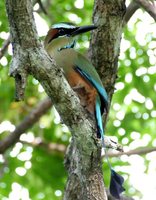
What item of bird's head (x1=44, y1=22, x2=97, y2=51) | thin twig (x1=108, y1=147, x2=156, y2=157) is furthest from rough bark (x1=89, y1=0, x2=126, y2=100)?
thin twig (x1=108, y1=147, x2=156, y2=157)

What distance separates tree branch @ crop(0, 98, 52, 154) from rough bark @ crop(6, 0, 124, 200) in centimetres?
159

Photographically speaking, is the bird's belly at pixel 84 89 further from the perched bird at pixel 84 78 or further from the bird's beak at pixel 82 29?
the bird's beak at pixel 82 29

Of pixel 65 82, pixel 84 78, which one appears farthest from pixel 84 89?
pixel 65 82

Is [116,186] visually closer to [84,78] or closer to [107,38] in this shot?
[84,78]

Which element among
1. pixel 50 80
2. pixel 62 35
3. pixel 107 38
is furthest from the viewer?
pixel 62 35

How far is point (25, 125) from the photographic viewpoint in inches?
245

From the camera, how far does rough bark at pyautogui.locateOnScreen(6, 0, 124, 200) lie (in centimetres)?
373

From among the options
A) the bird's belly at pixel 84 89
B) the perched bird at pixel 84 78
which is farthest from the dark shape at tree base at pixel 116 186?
the bird's belly at pixel 84 89

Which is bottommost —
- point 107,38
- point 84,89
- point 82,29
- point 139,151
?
point 139,151

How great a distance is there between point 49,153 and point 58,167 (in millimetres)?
155

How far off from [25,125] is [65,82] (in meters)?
2.37

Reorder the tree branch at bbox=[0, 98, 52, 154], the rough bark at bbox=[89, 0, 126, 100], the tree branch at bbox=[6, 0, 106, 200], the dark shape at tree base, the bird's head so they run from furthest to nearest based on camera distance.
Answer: the tree branch at bbox=[0, 98, 52, 154]
the bird's head
the rough bark at bbox=[89, 0, 126, 100]
the dark shape at tree base
the tree branch at bbox=[6, 0, 106, 200]

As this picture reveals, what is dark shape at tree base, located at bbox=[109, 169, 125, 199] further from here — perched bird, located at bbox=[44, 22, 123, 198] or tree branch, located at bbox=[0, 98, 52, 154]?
tree branch, located at bbox=[0, 98, 52, 154]

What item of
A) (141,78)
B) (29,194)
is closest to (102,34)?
(141,78)
